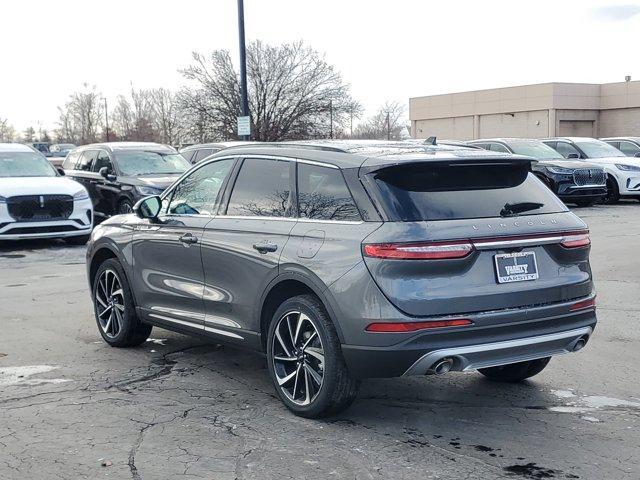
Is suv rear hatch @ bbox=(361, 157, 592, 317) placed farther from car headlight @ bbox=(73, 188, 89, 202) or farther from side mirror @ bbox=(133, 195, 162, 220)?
car headlight @ bbox=(73, 188, 89, 202)

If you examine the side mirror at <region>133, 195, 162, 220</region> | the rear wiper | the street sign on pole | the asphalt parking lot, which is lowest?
the asphalt parking lot

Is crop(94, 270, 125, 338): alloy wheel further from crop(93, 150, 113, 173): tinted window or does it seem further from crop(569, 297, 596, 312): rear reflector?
crop(93, 150, 113, 173): tinted window

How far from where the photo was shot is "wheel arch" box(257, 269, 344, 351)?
5031 millimetres

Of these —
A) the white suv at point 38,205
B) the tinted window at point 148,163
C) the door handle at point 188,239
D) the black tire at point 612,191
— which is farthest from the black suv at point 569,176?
the door handle at point 188,239

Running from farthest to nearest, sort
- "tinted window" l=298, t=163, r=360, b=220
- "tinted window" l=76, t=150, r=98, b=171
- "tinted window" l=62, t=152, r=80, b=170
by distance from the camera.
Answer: "tinted window" l=62, t=152, r=80, b=170
"tinted window" l=76, t=150, r=98, b=171
"tinted window" l=298, t=163, r=360, b=220

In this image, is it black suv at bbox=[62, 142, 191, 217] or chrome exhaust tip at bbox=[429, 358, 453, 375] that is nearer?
chrome exhaust tip at bbox=[429, 358, 453, 375]

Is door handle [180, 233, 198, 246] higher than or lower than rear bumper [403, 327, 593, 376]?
higher

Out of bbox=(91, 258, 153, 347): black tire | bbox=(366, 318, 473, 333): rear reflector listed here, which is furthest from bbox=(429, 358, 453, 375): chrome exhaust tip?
bbox=(91, 258, 153, 347): black tire

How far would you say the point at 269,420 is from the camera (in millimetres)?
5340

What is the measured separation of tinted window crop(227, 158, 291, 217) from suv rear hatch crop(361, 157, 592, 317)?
30.2 inches

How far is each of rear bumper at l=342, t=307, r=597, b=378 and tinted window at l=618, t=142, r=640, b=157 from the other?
22.3 m

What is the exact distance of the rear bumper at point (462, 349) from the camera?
4.78 m

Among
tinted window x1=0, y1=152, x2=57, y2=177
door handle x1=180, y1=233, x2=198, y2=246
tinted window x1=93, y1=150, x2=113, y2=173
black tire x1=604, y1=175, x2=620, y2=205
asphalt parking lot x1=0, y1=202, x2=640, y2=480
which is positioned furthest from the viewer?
black tire x1=604, y1=175, x2=620, y2=205

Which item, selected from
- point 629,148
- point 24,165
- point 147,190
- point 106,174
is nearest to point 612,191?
point 629,148
